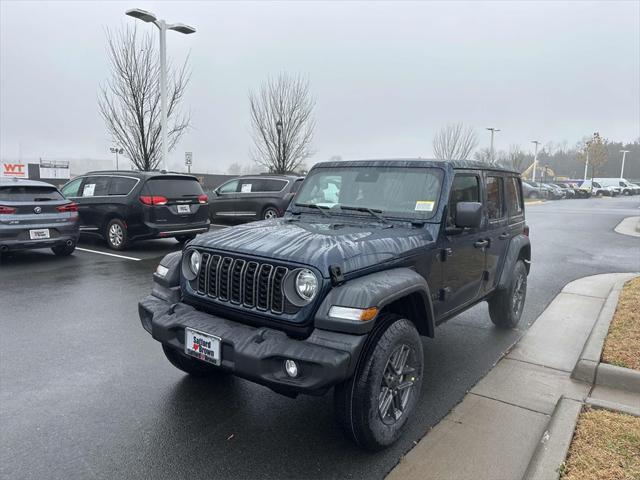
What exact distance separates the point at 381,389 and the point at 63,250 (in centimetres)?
849

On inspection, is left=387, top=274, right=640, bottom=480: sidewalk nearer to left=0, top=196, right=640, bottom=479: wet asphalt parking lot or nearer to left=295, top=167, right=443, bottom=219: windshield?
left=0, top=196, right=640, bottom=479: wet asphalt parking lot

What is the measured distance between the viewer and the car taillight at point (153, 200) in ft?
32.0

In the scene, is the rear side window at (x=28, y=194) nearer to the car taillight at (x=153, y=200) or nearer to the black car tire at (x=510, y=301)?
the car taillight at (x=153, y=200)

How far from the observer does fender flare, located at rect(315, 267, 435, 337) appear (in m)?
2.73

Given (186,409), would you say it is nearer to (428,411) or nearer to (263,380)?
(263,380)

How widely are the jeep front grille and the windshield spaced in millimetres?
1337

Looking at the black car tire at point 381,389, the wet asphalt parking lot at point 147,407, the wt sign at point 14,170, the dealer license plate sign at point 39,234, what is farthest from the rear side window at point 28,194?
the wt sign at point 14,170

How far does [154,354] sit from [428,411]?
2.59 metres

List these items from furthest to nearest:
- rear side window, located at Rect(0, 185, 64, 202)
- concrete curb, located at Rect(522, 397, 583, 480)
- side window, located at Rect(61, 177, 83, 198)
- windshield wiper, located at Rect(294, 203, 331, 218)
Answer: side window, located at Rect(61, 177, 83, 198)
rear side window, located at Rect(0, 185, 64, 202)
windshield wiper, located at Rect(294, 203, 331, 218)
concrete curb, located at Rect(522, 397, 583, 480)

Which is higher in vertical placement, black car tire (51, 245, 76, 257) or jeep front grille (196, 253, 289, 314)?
jeep front grille (196, 253, 289, 314)

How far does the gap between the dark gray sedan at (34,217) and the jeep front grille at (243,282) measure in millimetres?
6713

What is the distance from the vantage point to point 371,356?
287 centimetres

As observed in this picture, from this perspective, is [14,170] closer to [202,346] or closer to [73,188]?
[73,188]

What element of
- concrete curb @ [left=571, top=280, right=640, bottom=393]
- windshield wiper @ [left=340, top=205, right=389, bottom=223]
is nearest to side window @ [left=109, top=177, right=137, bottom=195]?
windshield wiper @ [left=340, top=205, right=389, bottom=223]
